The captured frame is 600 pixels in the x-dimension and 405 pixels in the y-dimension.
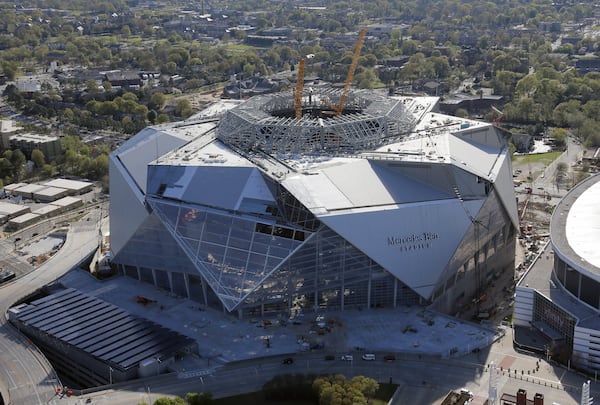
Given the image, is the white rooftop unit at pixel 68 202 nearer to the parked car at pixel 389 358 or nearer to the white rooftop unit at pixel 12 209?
the white rooftop unit at pixel 12 209

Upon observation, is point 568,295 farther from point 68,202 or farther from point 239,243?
point 68,202

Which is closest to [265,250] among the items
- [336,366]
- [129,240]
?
[336,366]

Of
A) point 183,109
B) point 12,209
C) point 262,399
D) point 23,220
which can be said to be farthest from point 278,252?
point 183,109

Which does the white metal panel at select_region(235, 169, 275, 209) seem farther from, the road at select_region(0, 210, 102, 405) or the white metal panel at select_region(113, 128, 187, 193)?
the road at select_region(0, 210, 102, 405)

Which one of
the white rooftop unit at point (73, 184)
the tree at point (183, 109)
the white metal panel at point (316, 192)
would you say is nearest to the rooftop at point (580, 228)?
the white metal panel at point (316, 192)

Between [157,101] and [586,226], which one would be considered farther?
[157,101]

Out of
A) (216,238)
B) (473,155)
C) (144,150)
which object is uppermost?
(473,155)

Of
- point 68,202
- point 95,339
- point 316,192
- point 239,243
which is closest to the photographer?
point 95,339
